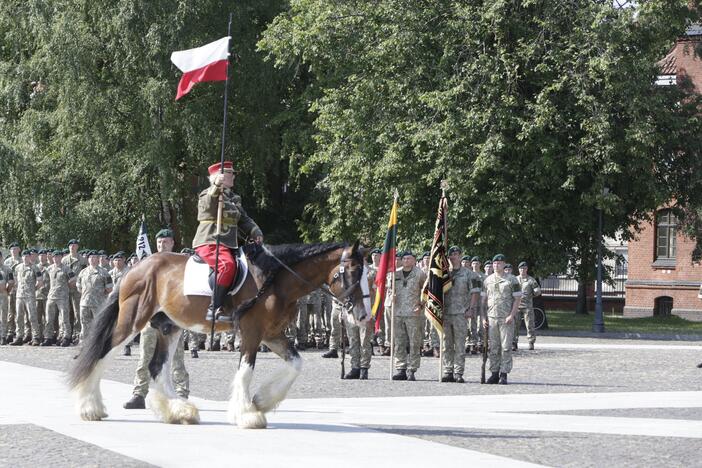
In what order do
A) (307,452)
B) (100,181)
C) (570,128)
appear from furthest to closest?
(100,181) → (570,128) → (307,452)

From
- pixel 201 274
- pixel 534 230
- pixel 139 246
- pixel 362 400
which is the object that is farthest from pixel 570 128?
pixel 201 274

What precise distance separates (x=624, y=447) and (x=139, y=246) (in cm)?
1063

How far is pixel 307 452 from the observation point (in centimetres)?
998

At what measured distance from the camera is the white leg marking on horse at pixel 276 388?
11742 mm

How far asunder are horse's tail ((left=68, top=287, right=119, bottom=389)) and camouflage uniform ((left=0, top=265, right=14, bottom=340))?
571 inches

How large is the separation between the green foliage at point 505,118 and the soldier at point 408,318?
449 inches

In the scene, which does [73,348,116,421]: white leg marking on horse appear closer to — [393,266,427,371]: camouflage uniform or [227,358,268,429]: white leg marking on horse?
[227,358,268,429]: white leg marking on horse

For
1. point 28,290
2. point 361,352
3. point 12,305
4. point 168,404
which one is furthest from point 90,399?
point 12,305

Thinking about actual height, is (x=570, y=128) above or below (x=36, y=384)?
above

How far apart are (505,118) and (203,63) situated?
18.7m

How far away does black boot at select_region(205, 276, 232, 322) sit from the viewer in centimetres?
1198

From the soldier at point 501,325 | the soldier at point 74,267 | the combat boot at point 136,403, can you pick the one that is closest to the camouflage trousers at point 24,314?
the soldier at point 74,267

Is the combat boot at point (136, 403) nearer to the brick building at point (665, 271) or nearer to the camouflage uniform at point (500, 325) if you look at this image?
the camouflage uniform at point (500, 325)

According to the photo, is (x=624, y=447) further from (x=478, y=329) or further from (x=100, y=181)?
→ (x=100, y=181)
